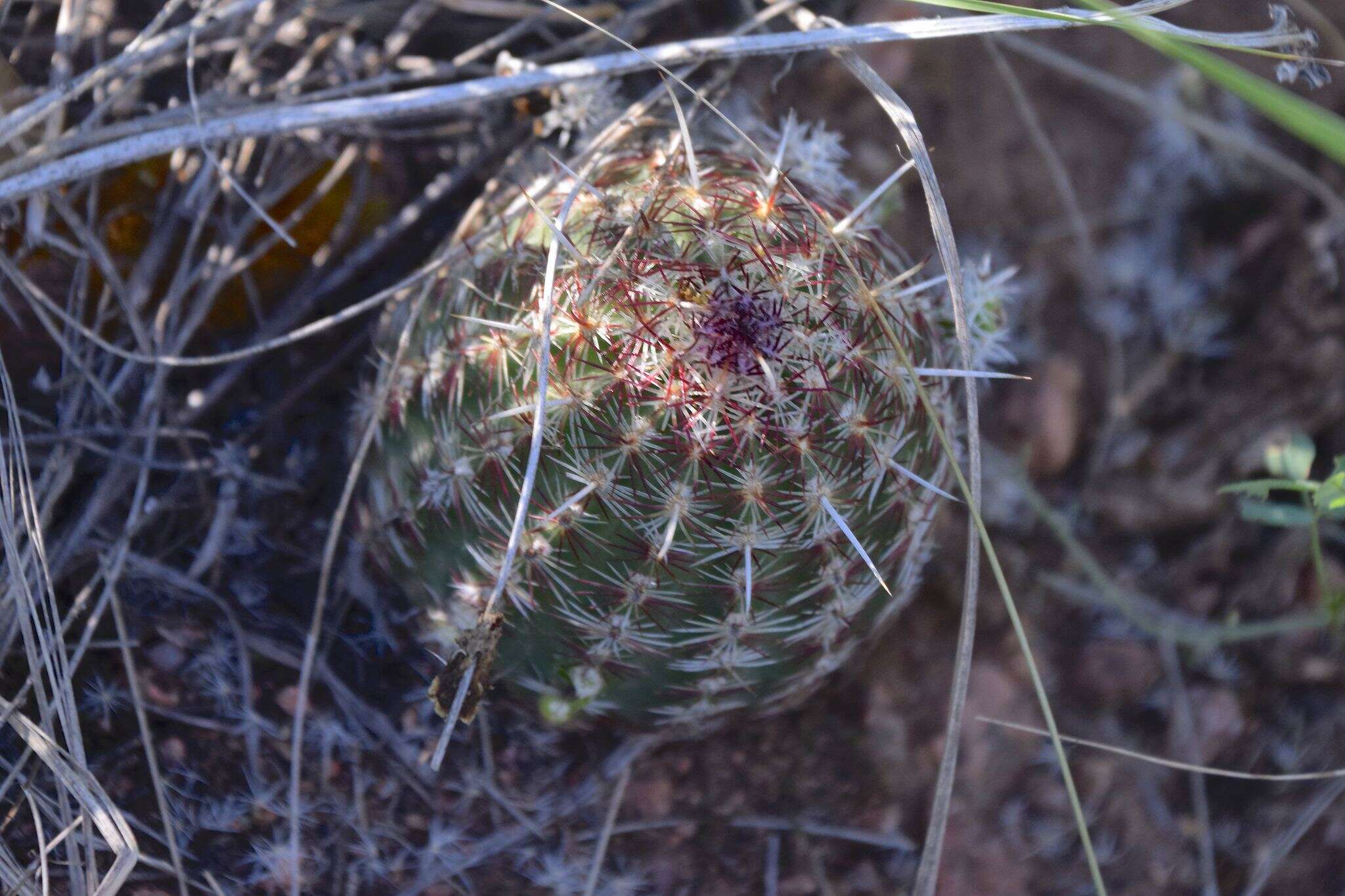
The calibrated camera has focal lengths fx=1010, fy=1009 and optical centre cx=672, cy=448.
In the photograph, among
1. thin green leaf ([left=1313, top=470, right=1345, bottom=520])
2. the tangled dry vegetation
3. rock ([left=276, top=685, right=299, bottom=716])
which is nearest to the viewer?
thin green leaf ([left=1313, top=470, right=1345, bottom=520])

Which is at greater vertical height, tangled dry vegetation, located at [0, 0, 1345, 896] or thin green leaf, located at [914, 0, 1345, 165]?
thin green leaf, located at [914, 0, 1345, 165]

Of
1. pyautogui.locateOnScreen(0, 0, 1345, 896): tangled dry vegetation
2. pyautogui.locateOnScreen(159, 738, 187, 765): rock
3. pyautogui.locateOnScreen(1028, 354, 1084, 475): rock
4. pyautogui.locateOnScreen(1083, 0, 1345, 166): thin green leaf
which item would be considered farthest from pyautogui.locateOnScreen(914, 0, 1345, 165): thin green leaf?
pyautogui.locateOnScreen(159, 738, 187, 765): rock

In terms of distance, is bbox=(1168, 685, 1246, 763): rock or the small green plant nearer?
the small green plant

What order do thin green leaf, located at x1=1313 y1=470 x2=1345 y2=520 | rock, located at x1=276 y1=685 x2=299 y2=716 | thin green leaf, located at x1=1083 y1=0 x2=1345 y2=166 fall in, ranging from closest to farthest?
thin green leaf, located at x1=1083 y1=0 x2=1345 y2=166, thin green leaf, located at x1=1313 y1=470 x2=1345 y2=520, rock, located at x1=276 y1=685 x2=299 y2=716

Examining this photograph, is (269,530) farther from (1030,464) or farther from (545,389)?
(1030,464)

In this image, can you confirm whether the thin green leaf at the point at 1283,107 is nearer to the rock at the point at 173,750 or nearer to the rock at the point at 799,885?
the rock at the point at 799,885

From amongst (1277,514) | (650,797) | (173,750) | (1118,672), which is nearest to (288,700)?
(173,750)

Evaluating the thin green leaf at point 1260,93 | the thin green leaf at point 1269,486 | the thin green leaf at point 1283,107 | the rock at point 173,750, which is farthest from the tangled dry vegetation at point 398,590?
the thin green leaf at point 1269,486

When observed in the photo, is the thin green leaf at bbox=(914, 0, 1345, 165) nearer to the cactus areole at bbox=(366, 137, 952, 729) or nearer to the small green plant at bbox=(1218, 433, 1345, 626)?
the cactus areole at bbox=(366, 137, 952, 729)
